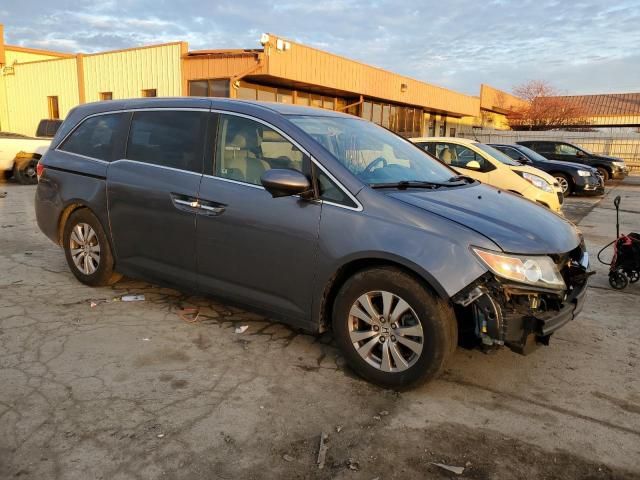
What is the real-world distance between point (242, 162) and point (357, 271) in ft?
4.04

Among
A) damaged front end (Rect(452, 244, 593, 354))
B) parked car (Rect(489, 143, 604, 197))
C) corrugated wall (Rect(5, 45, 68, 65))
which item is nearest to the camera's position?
damaged front end (Rect(452, 244, 593, 354))

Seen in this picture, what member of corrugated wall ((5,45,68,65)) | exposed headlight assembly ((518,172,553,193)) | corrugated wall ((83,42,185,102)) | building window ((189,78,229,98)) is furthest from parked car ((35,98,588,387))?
corrugated wall ((5,45,68,65))

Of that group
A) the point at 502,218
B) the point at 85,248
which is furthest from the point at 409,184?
the point at 85,248

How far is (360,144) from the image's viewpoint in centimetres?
400

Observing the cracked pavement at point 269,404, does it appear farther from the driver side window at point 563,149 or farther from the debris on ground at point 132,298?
the driver side window at point 563,149

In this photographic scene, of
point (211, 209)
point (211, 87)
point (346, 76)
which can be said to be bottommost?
point (211, 209)

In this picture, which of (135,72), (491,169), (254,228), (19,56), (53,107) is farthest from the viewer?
(19,56)

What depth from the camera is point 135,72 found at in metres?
19.0

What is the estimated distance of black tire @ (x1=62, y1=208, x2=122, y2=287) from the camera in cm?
471

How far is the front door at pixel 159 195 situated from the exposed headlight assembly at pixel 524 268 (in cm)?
218

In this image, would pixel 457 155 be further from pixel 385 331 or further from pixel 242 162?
pixel 385 331

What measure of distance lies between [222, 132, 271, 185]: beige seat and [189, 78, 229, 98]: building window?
13.0 metres

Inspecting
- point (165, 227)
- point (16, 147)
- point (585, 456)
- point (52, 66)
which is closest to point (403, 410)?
point (585, 456)

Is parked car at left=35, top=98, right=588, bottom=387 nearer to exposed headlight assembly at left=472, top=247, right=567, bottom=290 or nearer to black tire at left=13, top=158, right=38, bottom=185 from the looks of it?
exposed headlight assembly at left=472, top=247, right=567, bottom=290
